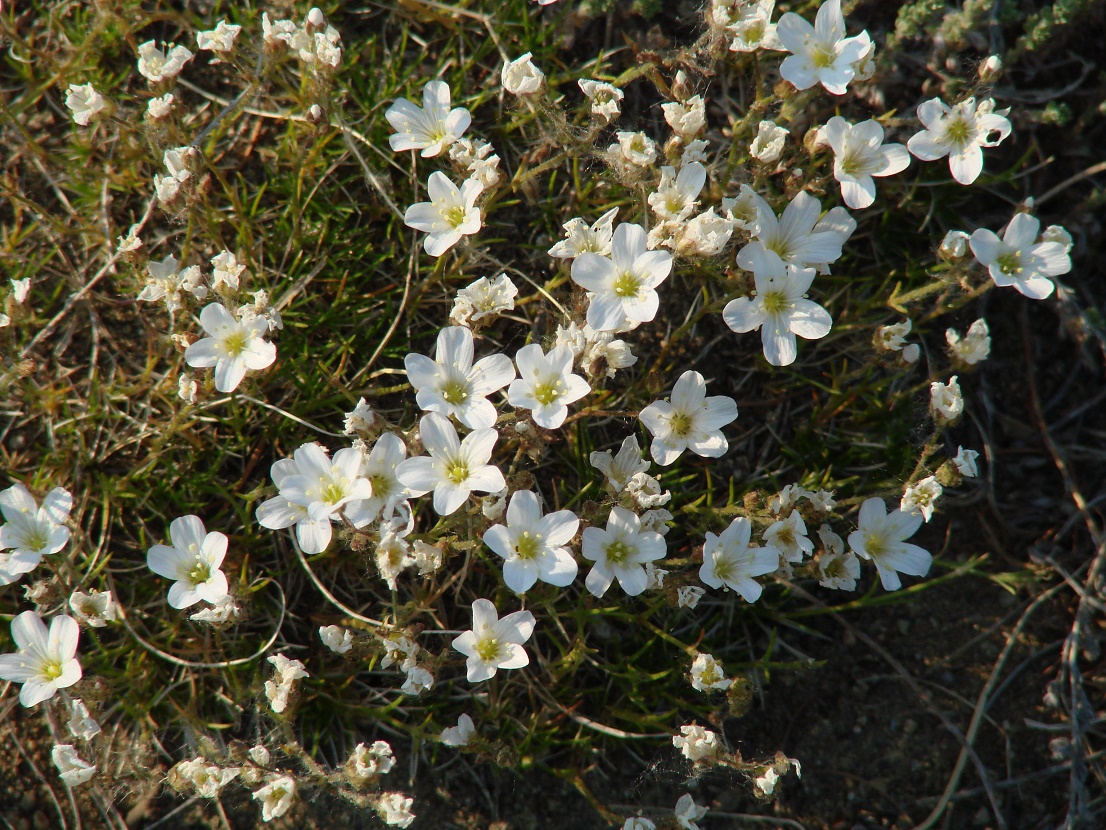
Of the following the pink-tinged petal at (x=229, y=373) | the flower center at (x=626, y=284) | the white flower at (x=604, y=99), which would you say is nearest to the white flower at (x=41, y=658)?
the pink-tinged petal at (x=229, y=373)

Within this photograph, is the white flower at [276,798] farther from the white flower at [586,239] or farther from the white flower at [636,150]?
the white flower at [636,150]

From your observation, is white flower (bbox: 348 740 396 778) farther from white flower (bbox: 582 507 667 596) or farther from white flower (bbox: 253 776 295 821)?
white flower (bbox: 582 507 667 596)

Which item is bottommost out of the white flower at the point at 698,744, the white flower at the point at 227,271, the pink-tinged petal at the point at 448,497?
the white flower at the point at 698,744

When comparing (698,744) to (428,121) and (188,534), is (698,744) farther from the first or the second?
(428,121)

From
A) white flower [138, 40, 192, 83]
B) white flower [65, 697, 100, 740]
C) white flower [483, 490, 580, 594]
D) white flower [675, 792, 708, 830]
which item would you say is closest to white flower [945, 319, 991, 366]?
white flower [483, 490, 580, 594]

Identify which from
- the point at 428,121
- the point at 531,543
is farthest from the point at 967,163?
the point at 531,543

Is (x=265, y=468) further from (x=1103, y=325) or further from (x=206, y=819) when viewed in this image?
(x=1103, y=325)

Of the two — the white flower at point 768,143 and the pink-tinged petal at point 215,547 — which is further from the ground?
the white flower at point 768,143
